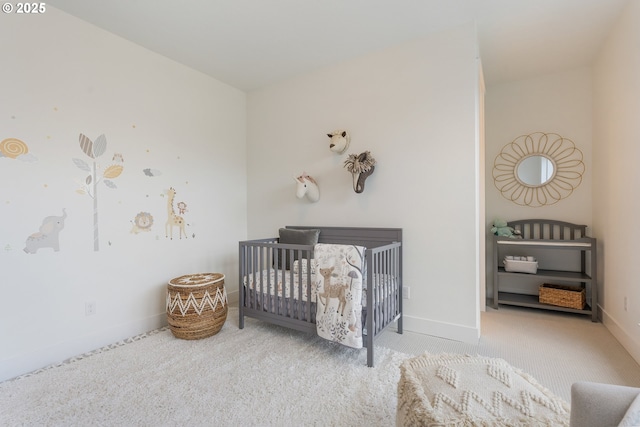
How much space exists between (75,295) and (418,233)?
2806 millimetres

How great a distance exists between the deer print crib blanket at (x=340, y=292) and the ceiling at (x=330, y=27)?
1815 millimetres

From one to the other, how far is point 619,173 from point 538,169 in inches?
37.7

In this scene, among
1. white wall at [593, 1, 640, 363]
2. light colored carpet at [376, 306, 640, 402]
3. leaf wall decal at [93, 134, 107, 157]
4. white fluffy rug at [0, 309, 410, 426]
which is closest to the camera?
white fluffy rug at [0, 309, 410, 426]

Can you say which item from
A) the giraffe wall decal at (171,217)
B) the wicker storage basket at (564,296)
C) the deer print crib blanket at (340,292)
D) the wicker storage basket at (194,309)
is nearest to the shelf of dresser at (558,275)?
the wicker storage basket at (564,296)

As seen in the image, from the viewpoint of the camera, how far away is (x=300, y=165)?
10.6 feet

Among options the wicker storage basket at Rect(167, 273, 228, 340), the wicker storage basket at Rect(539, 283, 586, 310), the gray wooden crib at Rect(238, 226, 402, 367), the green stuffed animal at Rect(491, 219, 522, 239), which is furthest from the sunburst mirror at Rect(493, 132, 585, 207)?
the wicker storage basket at Rect(167, 273, 228, 340)

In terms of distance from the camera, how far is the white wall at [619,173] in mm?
2062

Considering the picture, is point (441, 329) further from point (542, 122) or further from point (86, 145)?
point (86, 145)

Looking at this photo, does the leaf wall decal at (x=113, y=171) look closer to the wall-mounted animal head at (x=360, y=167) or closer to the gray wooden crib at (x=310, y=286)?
the gray wooden crib at (x=310, y=286)

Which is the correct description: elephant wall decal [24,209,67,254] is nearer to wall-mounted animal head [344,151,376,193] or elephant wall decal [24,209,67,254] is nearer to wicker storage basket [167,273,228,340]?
wicker storage basket [167,273,228,340]

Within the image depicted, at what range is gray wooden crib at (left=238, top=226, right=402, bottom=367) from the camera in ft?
6.71

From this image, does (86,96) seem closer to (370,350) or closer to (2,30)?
(2,30)

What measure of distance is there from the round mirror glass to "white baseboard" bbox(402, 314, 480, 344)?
200cm

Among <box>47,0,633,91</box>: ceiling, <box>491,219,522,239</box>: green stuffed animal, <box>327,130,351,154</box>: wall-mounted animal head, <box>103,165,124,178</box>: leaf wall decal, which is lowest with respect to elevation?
<box>491,219,522,239</box>: green stuffed animal
